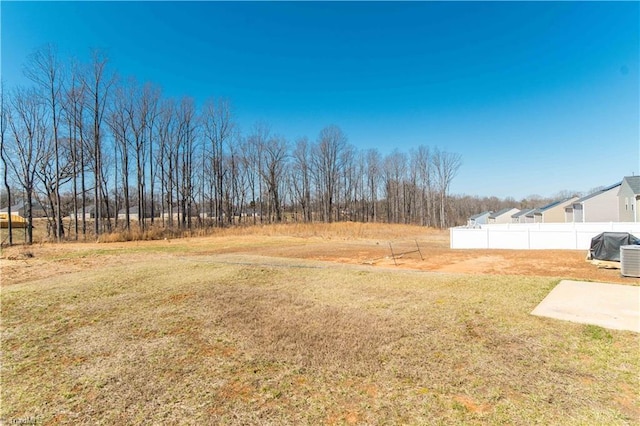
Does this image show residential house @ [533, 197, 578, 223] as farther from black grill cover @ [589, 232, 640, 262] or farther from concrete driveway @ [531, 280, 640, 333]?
concrete driveway @ [531, 280, 640, 333]

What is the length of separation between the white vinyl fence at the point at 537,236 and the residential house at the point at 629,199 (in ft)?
20.8

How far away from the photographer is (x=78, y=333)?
377 cm

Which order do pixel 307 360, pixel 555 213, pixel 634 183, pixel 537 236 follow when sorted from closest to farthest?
pixel 307 360, pixel 537 236, pixel 634 183, pixel 555 213

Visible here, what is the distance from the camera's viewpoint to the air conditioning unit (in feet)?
25.3

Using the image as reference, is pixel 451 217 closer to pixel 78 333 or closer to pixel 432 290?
pixel 432 290

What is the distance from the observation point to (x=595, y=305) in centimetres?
483

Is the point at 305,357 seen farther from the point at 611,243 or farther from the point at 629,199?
the point at 629,199

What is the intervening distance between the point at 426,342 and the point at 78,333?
14.2 feet

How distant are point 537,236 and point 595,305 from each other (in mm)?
12148

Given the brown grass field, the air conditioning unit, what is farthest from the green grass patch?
the air conditioning unit

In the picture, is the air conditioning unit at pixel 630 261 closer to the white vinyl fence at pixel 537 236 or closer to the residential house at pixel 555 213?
the white vinyl fence at pixel 537 236

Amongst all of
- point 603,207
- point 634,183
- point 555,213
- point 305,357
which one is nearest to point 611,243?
point 305,357

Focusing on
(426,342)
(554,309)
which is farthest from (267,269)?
(554,309)

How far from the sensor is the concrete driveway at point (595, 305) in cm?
411
